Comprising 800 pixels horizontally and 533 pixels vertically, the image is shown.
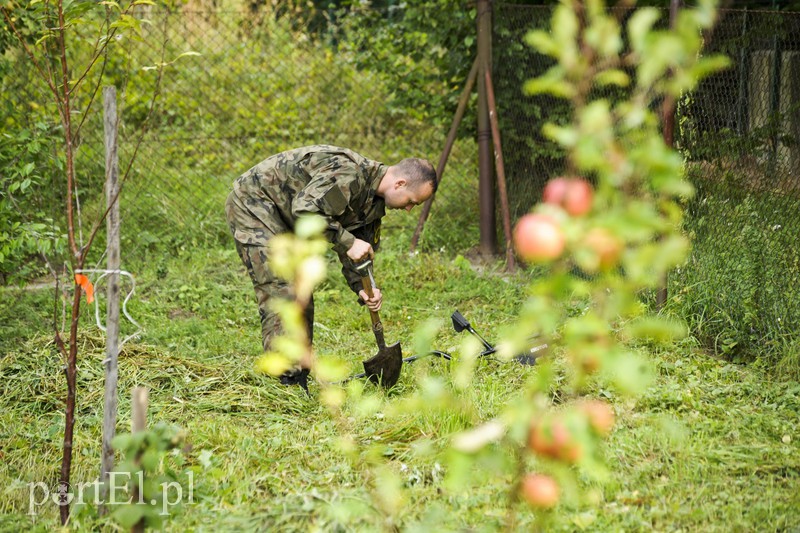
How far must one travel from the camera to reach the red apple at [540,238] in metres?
1.18

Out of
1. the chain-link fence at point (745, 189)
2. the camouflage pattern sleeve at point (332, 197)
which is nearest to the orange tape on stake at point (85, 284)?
the camouflage pattern sleeve at point (332, 197)

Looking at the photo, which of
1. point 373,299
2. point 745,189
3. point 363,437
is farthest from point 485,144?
point 363,437

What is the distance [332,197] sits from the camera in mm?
3916

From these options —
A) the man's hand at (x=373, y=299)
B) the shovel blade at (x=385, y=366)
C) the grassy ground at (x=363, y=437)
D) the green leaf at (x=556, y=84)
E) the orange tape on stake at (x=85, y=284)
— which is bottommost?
the grassy ground at (x=363, y=437)

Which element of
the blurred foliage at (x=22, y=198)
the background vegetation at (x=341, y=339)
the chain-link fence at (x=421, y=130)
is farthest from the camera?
the chain-link fence at (x=421, y=130)

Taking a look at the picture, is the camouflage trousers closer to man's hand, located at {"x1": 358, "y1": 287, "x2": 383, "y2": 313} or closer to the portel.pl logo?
man's hand, located at {"x1": 358, "y1": 287, "x2": 383, "y2": 313}

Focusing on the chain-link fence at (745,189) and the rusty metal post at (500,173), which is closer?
the chain-link fence at (745,189)

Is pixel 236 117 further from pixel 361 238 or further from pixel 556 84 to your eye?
pixel 556 84

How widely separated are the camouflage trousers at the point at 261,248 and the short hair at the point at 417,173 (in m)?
0.75

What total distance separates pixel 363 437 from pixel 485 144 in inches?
144

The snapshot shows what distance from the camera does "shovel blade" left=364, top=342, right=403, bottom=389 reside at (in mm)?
3918

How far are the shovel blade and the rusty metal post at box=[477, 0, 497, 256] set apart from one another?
2.72 m

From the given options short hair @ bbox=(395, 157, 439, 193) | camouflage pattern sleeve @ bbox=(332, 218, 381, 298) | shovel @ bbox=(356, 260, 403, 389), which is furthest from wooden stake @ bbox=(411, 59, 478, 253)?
shovel @ bbox=(356, 260, 403, 389)

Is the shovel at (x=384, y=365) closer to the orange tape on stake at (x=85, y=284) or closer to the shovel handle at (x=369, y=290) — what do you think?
the shovel handle at (x=369, y=290)
